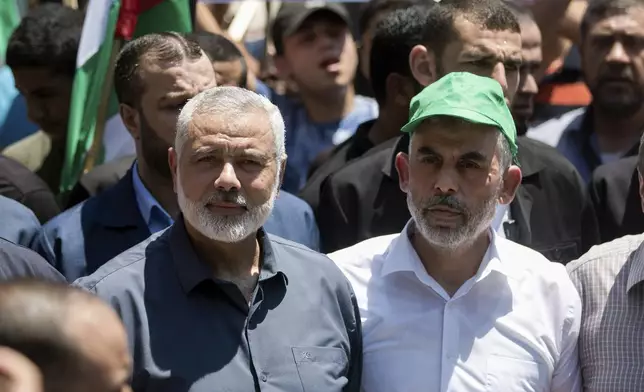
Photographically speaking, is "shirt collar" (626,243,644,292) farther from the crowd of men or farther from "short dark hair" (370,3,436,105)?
"short dark hair" (370,3,436,105)

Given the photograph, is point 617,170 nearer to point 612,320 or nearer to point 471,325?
point 612,320

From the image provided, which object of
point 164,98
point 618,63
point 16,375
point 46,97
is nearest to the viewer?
point 16,375

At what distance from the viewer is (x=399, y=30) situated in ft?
19.8

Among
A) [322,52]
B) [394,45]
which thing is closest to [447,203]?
[394,45]

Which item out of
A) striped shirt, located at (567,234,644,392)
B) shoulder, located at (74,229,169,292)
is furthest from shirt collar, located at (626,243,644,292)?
shoulder, located at (74,229,169,292)

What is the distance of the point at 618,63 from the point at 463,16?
1.39 metres

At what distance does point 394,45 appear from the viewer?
601cm

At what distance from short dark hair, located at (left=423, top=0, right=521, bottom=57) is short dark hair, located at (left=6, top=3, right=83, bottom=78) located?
1.77 meters

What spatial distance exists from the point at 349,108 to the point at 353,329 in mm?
3145

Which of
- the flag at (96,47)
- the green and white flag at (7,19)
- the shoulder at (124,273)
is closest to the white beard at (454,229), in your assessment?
the shoulder at (124,273)

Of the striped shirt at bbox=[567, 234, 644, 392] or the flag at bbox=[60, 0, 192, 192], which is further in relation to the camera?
the flag at bbox=[60, 0, 192, 192]

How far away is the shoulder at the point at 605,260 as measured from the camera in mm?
4445

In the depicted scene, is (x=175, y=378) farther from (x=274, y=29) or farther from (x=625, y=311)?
(x=274, y=29)

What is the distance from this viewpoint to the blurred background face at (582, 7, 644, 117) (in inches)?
253
